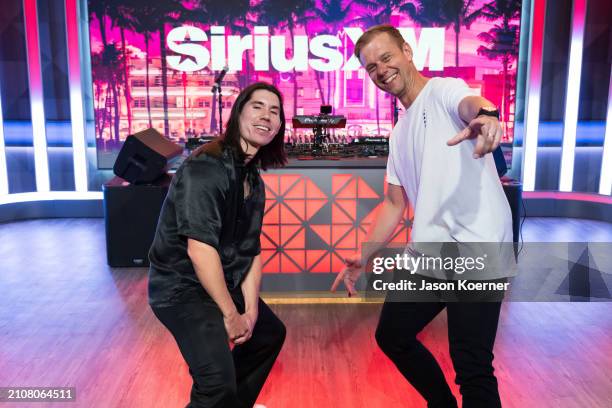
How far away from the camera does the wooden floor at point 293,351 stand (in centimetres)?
264

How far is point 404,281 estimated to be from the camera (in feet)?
6.78

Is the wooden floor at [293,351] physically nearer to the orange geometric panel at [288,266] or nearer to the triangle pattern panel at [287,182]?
the orange geometric panel at [288,266]

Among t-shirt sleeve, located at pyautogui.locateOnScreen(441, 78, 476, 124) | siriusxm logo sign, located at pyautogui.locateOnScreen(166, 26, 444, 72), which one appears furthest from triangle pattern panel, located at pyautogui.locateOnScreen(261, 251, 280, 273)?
siriusxm logo sign, located at pyautogui.locateOnScreen(166, 26, 444, 72)

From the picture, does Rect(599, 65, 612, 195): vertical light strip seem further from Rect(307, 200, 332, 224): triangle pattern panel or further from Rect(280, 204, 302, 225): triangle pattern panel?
Rect(280, 204, 302, 225): triangle pattern panel

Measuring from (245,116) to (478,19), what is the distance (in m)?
5.20

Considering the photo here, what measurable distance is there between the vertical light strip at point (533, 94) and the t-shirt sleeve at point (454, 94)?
5.15 metres

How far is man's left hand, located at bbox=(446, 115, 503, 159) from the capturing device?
146cm

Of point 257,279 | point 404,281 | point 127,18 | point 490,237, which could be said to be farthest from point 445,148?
point 127,18

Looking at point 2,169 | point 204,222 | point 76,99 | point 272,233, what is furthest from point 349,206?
point 2,169

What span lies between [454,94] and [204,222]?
2.95 feet

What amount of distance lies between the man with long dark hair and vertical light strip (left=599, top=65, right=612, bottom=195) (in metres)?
5.34

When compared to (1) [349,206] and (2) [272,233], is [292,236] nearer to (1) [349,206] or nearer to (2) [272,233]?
(2) [272,233]

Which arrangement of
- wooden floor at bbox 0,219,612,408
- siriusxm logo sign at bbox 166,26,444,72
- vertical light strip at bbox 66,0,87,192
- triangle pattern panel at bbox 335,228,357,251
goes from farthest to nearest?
siriusxm logo sign at bbox 166,26,444,72 → vertical light strip at bbox 66,0,87,192 → triangle pattern panel at bbox 335,228,357,251 → wooden floor at bbox 0,219,612,408

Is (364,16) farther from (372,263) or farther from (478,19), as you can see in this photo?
(372,263)
